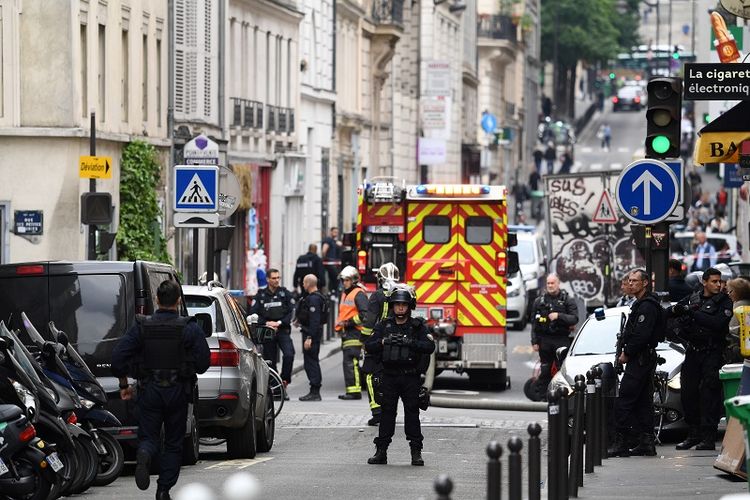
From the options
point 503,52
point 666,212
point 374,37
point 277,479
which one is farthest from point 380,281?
point 503,52

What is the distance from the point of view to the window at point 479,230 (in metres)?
29.4

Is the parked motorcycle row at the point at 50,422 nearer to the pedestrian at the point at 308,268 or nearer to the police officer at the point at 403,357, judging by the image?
the police officer at the point at 403,357

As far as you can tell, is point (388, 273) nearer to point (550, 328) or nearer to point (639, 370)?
point (550, 328)

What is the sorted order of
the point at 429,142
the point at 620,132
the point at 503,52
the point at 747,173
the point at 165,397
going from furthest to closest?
the point at 620,132 < the point at 503,52 < the point at 429,142 < the point at 747,173 < the point at 165,397

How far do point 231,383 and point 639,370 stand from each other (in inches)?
138

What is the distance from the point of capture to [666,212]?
1870 cm

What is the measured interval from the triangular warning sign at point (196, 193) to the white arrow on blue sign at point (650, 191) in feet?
25.2

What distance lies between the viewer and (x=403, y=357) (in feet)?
57.7

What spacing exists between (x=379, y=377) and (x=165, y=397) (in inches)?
158

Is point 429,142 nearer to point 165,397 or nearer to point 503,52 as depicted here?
point 503,52

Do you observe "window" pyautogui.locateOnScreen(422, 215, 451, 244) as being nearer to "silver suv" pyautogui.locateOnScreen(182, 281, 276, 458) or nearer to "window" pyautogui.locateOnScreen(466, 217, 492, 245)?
"window" pyautogui.locateOnScreen(466, 217, 492, 245)

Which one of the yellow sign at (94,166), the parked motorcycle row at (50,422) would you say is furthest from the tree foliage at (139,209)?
the parked motorcycle row at (50,422)

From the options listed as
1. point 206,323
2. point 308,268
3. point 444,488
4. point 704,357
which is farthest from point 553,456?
point 308,268

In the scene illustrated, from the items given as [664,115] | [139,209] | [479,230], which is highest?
[664,115]
